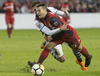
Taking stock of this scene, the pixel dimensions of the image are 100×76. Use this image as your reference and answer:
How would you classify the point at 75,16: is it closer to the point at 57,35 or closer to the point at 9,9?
the point at 9,9

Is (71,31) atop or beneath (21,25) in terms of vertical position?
atop

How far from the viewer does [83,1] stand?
981 inches

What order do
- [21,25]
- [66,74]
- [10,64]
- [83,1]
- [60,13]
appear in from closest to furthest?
[66,74], [60,13], [10,64], [21,25], [83,1]

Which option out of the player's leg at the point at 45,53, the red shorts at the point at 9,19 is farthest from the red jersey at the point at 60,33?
the red shorts at the point at 9,19

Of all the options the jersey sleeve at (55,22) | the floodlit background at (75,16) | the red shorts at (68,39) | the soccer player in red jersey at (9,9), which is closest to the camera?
the jersey sleeve at (55,22)

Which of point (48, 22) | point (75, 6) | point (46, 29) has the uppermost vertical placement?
point (48, 22)

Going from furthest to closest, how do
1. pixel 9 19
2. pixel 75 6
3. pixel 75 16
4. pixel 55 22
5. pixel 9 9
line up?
pixel 75 6
pixel 75 16
pixel 9 19
pixel 9 9
pixel 55 22

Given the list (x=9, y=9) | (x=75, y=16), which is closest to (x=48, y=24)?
(x=9, y=9)

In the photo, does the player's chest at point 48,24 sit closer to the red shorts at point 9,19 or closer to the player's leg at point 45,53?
the player's leg at point 45,53

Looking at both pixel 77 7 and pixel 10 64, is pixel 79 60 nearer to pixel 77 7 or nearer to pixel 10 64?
pixel 10 64

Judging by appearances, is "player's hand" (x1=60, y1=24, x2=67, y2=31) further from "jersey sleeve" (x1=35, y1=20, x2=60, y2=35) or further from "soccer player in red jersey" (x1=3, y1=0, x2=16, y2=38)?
"soccer player in red jersey" (x1=3, y1=0, x2=16, y2=38)

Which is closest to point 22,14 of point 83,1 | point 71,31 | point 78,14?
point 78,14

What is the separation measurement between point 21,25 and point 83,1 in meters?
7.30

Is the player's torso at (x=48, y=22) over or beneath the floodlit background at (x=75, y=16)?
over
